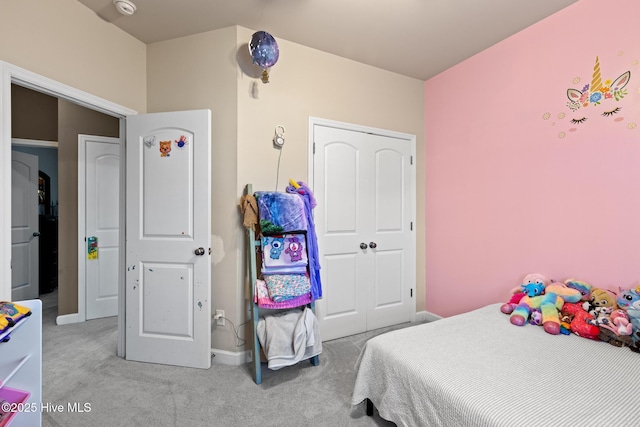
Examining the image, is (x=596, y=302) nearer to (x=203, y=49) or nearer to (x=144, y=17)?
(x=203, y=49)

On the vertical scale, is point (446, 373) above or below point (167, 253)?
below

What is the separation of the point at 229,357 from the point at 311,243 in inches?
43.7

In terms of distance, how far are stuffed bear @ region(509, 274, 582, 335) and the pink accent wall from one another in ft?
0.66

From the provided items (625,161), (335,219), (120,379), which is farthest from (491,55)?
(120,379)

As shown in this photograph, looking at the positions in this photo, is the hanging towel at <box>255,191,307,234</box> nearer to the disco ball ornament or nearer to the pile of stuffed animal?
the disco ball ornament

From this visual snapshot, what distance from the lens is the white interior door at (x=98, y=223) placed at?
304 cm

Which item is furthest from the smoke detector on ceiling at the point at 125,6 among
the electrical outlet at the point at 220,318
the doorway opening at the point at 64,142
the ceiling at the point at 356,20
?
the electrical outlet at the point at 220,318

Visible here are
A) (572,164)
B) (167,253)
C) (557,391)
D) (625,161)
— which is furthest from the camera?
(167,253)

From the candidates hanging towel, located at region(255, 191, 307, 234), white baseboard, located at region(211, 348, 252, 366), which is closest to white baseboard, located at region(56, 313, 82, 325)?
white baseboard, located at region(211, 348, 252, 366)

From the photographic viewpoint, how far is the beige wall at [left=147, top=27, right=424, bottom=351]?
87.0 inches

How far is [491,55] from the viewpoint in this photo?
2441 millimetres

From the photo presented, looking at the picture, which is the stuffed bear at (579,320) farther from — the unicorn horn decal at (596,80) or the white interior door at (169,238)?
the white interior door at (169,238)

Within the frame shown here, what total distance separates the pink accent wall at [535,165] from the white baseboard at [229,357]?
2018mm

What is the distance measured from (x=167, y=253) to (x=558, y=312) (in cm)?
276
